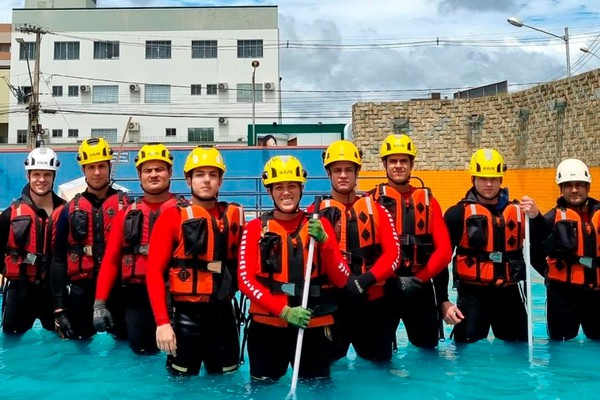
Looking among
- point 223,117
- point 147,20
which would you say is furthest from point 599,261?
point 147,20

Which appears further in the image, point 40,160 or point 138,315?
point 40,160

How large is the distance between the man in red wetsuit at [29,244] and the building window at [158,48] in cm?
4129

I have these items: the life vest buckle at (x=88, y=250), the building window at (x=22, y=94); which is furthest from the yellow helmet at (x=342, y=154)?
the building window at (x=22, y=94)

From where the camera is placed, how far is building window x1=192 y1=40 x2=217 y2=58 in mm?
45062

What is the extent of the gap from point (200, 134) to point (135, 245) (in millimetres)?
40041

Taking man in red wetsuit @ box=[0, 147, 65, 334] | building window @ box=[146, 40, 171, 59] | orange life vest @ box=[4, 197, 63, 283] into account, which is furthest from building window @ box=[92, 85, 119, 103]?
orange life vest @ box=[4, 197, 63, 283]

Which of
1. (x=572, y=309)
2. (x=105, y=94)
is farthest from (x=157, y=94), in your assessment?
(x=572, y=309)

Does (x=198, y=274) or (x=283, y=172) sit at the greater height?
(x=283, y=172)

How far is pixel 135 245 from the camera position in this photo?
516cm

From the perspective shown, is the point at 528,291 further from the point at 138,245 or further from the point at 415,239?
the point at 138,245

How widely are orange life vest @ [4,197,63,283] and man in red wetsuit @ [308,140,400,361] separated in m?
2.97

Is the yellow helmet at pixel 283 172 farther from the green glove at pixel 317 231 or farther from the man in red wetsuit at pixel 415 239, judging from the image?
the man in red wetsuit at pixel 415 239

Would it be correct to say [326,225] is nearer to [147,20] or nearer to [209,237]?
[209,237]

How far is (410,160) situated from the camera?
5.54m
